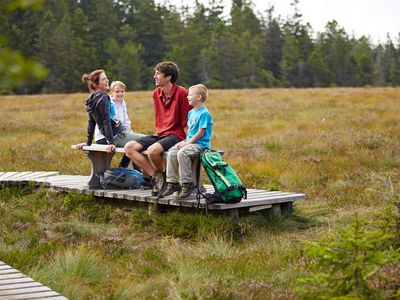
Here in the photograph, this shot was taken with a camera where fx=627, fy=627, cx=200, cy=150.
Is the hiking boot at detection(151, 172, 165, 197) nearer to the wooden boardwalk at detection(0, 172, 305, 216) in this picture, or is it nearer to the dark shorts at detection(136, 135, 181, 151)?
the wooden boardwalk at detection(0, 172, 305, 216)

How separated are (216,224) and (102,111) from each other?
2.63 m

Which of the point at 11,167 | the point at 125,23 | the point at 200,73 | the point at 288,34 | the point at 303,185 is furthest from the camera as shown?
the point at 288,34

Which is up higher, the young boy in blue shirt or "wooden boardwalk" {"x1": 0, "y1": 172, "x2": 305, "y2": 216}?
the young boy in blue shirt

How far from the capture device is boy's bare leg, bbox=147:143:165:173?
316 inches

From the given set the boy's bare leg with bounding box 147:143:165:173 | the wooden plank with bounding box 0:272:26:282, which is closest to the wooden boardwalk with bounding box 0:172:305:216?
the boy's bare leg with bounding box 147:143:165:173

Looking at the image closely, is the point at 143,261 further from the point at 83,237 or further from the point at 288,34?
the point at 288,34

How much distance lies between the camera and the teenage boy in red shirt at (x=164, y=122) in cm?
812

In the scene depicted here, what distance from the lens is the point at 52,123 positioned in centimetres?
2102

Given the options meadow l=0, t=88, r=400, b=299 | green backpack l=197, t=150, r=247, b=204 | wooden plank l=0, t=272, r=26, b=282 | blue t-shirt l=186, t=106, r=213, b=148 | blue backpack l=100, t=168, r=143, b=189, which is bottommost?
meadow l=0, t=88, r=400, b=299

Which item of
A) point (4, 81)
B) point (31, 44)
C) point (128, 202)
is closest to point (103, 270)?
point (128, 202)

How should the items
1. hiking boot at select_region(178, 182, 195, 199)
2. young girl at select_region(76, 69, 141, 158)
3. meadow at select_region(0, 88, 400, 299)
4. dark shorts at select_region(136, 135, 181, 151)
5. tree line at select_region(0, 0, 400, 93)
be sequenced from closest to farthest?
meadow at select_region(0, 88, 400, 299) → hiking boot at select_region(178, 182, 195, 199) → dark shorts at select_region(136, 135, 181, 151) → young girl at select_region(76, 69, 141, 158) → tree line at select_region(0, 0, 400, 93)

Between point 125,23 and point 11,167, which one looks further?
point 125,23

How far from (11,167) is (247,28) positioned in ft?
311

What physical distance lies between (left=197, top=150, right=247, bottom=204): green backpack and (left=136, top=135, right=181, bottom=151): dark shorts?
0.81m
